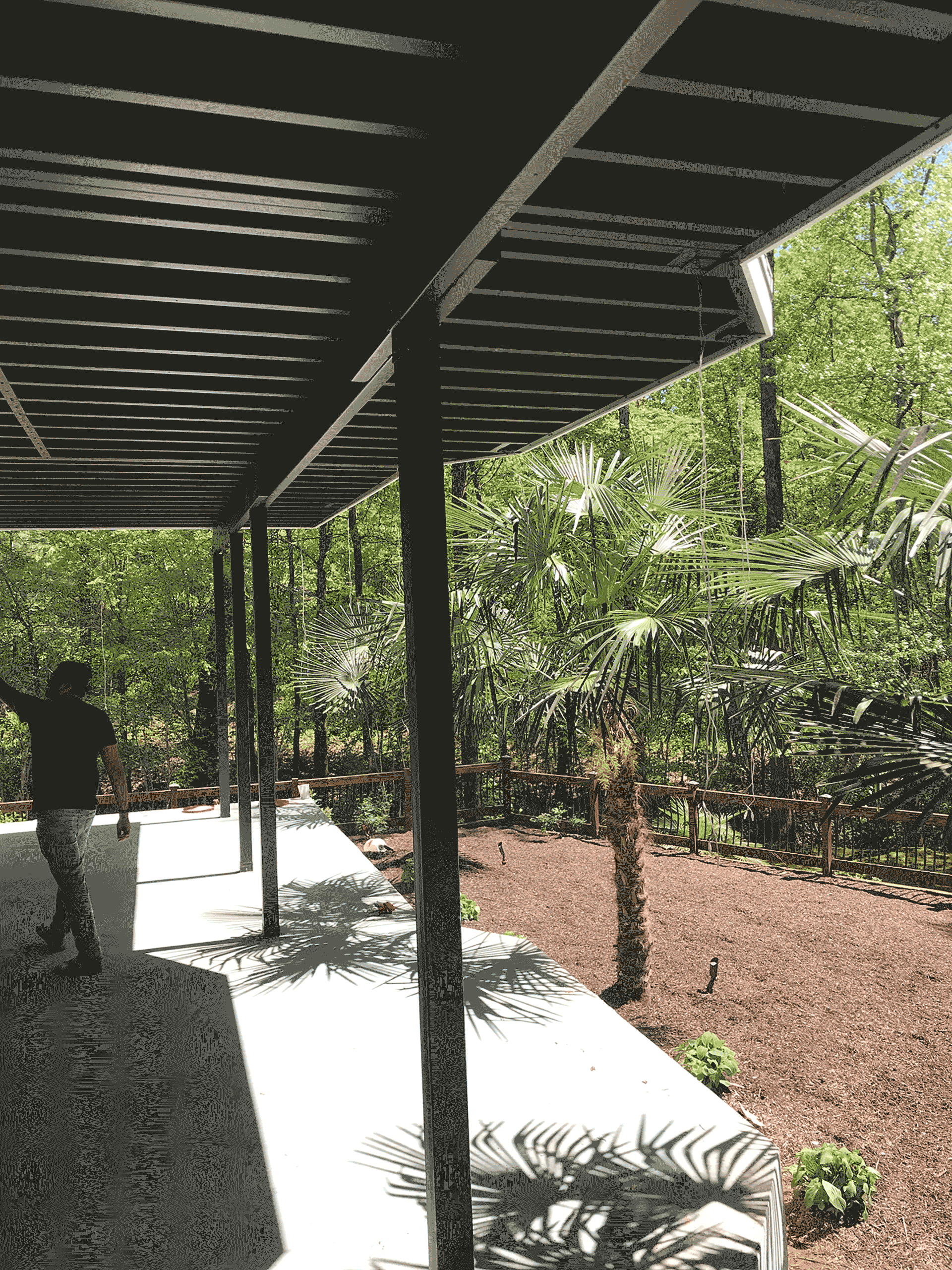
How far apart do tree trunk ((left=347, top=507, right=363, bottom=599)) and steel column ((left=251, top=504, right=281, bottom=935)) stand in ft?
41.9

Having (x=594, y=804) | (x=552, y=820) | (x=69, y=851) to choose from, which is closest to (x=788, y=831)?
(x=594, y=804)

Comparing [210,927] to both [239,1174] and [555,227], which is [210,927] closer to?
[239,1174]

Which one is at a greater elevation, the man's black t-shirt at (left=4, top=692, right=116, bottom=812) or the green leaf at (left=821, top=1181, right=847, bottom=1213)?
the man's black t-shirt at (left=4, top=692, right=116, bottom=812)

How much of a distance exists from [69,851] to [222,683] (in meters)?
4.77

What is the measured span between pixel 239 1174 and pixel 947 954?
6768mm

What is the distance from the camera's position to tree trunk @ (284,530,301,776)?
1791 cm

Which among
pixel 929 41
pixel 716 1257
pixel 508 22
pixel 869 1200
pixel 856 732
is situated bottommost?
pixel 869 1200

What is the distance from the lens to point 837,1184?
4098mm

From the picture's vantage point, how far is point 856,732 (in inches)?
129

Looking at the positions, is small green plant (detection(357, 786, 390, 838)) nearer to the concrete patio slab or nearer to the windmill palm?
the concrete patio slab

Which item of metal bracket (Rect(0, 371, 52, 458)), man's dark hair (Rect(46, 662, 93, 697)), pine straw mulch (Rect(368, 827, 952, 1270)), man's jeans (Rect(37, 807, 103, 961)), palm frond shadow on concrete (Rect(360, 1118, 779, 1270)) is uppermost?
metal bracket (Rect(0, 371, 52, 458))

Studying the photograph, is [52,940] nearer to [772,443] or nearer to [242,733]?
[242,733]

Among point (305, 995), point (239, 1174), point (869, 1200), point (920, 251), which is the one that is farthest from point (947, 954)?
point (920, 251)

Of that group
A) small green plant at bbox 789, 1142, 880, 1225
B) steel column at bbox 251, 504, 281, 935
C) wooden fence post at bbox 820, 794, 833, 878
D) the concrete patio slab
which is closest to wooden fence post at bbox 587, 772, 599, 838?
wooden fence post at bbox 820, 794, 833, 878
